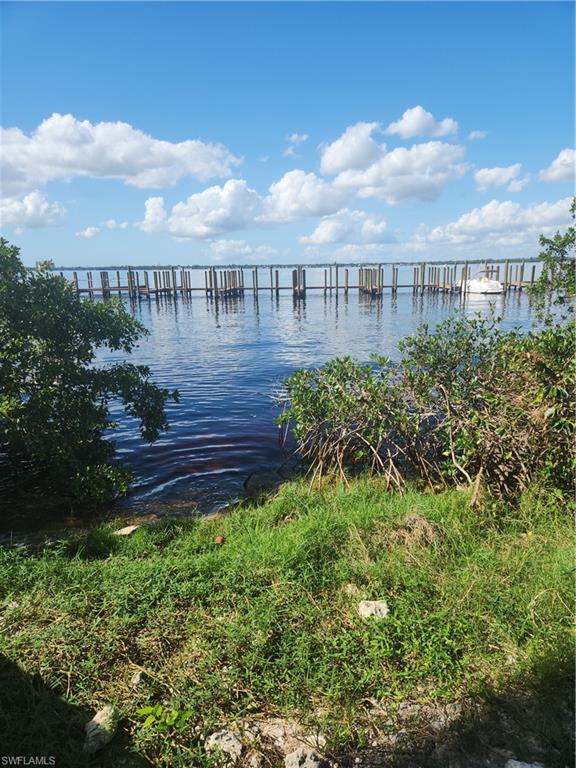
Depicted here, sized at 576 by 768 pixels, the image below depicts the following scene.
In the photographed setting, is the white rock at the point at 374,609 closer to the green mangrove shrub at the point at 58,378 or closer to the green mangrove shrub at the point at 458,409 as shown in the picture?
the green mangrove shrub at the point at 458,409

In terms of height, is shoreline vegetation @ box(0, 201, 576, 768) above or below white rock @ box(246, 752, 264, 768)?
above

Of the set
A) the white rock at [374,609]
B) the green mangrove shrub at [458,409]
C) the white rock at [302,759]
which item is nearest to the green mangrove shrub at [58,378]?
the green mangrove shrub at [458,409]

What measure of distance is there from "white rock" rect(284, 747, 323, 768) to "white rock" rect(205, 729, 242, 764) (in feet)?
0.98

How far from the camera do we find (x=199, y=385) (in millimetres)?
17266

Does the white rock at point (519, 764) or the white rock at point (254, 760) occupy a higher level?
the white rock at point (519, 764)

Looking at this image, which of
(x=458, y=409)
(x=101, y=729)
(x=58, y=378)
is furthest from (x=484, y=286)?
(x=101, y=729)

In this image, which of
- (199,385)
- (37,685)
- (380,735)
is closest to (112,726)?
(37,685)

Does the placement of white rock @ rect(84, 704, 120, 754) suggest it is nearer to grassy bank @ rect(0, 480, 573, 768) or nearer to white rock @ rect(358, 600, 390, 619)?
grassy bank @ rect(0, 480, 573, 768)

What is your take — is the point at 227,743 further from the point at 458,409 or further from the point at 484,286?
the point at 484,286

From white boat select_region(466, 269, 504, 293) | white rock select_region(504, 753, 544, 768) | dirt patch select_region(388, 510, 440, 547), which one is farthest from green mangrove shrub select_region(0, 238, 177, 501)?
white boat select_region(466, 269, 504, 293)

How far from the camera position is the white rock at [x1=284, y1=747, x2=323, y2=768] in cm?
254

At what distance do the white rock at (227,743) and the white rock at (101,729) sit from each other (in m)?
0.59

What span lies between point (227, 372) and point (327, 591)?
15.8 m

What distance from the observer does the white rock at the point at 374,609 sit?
369 centimetres
